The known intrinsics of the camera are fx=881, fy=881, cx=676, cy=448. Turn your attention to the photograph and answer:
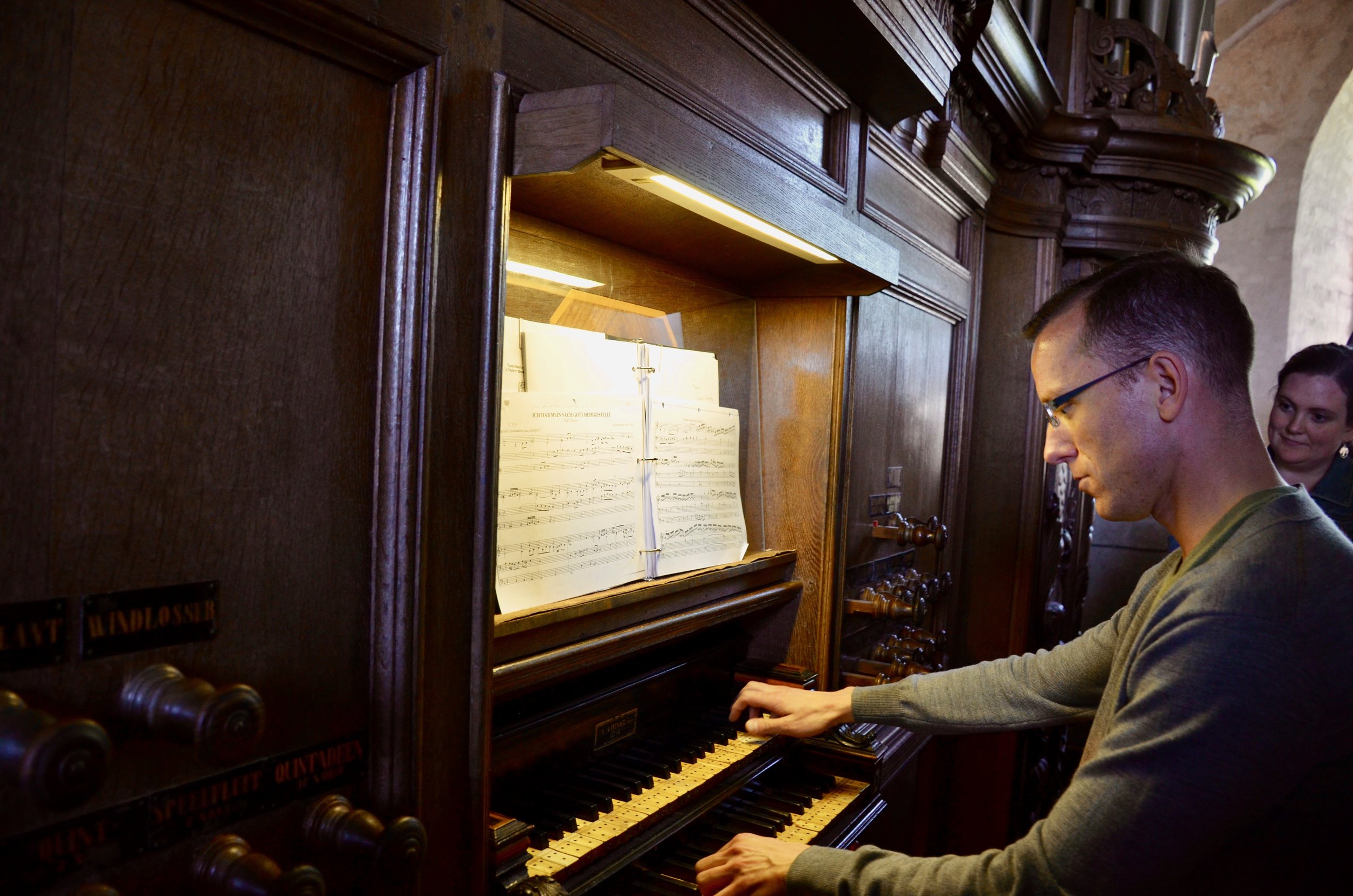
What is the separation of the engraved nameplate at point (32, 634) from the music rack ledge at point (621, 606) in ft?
1.89

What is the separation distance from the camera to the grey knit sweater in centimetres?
102

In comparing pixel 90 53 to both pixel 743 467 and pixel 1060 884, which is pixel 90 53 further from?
pixel 743 467

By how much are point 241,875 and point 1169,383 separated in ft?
4.31

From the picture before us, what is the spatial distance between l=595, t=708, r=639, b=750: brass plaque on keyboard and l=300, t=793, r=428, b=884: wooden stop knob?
761 mm

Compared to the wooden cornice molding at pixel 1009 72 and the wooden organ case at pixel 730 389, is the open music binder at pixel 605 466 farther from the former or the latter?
the wooden cornice molding at pixel 1009 72

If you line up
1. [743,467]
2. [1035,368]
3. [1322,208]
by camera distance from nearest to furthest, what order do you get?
1. [1035,368]
2. [743,467]
3. [1322,208]

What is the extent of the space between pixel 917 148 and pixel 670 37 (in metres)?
1.32

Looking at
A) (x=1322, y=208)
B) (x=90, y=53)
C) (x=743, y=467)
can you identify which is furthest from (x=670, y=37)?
(x=1322, y=208)

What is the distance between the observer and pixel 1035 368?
1.49 meters

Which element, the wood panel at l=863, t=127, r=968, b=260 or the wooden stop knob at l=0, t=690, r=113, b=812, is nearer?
the wooden stop knob at l=0, t=690, r=113, b=812

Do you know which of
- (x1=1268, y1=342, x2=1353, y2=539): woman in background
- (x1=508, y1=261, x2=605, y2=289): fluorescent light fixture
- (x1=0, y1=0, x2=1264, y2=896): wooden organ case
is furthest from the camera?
(x1=1268, y1=342, x2=1353, y2=539): woman in background

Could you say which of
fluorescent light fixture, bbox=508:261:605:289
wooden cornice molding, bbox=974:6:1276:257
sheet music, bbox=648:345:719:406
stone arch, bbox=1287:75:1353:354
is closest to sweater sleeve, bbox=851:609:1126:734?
sheet music, bbox=648:345:719:406

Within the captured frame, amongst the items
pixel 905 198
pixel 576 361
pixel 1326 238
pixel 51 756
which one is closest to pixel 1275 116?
pixel 1326 238

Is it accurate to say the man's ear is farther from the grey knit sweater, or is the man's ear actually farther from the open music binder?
the open music binder
